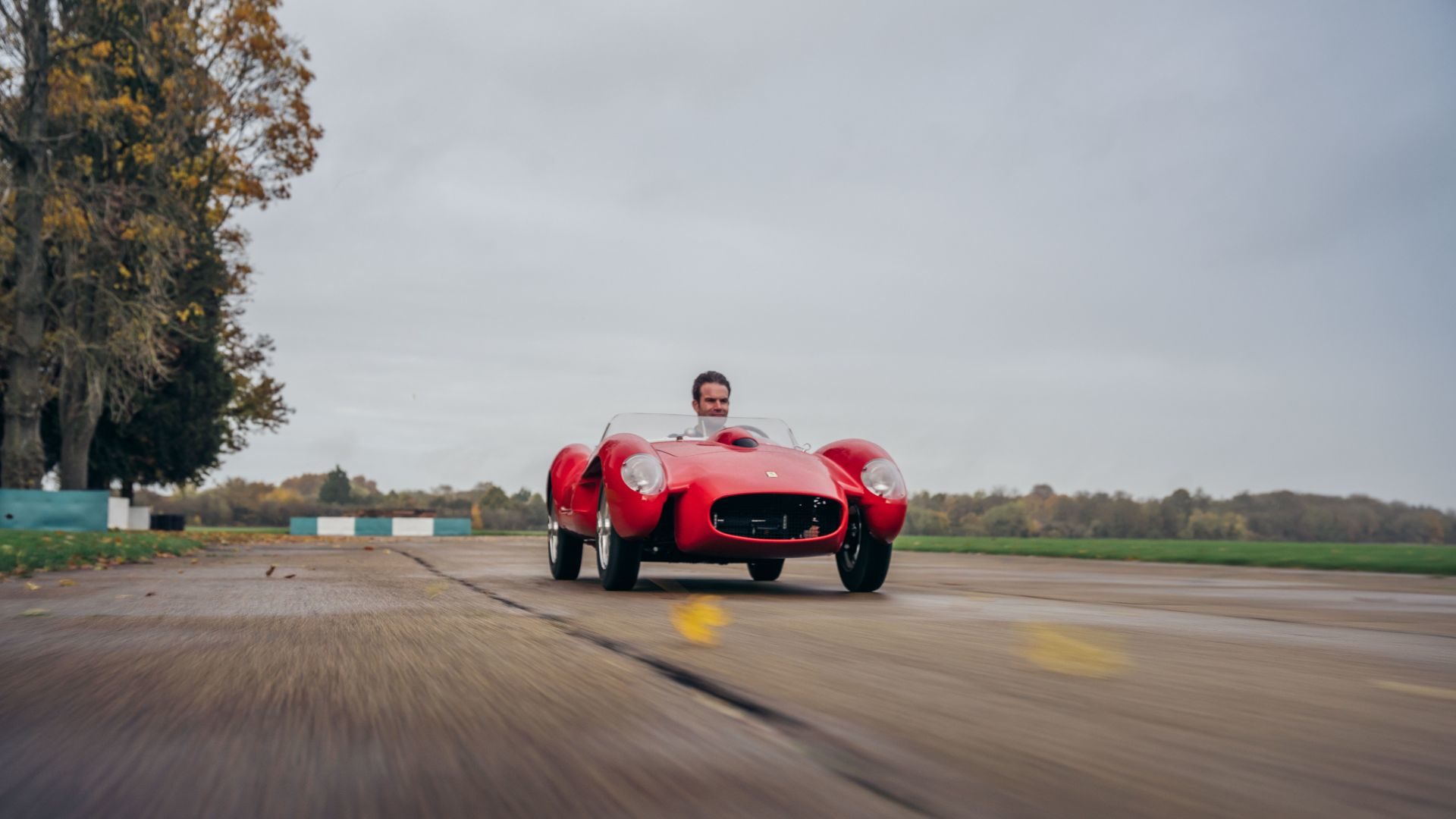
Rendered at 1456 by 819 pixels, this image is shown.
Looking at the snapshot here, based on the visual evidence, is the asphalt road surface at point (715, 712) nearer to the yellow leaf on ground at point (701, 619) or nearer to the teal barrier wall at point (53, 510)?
the yellow leaf on ground at point (701, 619)

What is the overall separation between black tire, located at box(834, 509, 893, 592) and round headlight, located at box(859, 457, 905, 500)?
0.21 metres

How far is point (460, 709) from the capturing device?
2.98 meters

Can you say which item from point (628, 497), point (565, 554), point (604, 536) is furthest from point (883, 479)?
point (565, 554)

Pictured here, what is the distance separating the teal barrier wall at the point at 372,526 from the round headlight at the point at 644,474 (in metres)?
40.0

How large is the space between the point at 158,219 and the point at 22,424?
500 cm

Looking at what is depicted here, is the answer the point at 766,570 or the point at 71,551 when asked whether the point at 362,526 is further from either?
the point at 766,570

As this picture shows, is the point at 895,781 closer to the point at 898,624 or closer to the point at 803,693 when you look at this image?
the point at 803,693

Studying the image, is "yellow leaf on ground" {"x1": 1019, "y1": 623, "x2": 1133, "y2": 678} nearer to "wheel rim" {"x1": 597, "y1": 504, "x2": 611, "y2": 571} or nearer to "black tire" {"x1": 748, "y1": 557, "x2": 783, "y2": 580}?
"wheel rim" {"x1": 597, "y1": 504, "x2": 611, "y2": 571}

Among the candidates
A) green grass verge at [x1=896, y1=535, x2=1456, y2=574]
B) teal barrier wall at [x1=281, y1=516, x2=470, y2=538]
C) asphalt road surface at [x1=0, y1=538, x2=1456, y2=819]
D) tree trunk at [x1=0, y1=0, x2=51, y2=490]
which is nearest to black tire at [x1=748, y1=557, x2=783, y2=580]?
asphalt road surface at [x1=0, y1=538, x2=1456, y2=819]

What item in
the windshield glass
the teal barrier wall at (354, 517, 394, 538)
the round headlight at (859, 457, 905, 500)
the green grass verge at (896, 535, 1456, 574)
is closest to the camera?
the round headlight at (859, 457, 905, 500)

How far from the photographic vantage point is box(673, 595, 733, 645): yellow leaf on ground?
190 inches

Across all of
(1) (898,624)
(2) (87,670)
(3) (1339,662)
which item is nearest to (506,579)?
(1) (898,624)

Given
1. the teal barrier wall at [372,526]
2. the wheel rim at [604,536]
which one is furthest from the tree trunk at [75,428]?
the wheel rim at [604,536]

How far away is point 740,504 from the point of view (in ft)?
25.5
